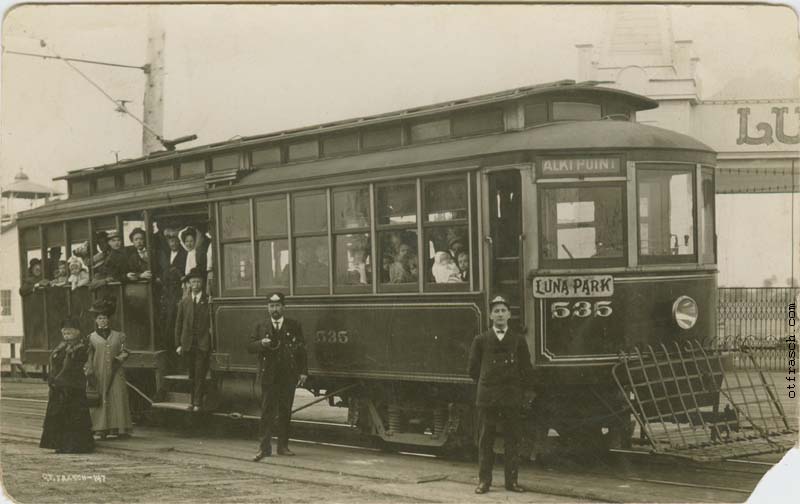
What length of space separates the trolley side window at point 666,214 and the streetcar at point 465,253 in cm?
2

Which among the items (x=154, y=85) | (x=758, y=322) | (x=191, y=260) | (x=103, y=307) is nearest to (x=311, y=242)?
(x=191, y=260)

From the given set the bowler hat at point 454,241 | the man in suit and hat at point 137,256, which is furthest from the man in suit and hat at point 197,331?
the bowler hat at point 454,241

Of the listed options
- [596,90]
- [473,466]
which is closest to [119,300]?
[473,466]

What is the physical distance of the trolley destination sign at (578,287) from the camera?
9.41 meters

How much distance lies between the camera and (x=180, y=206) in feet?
44.0

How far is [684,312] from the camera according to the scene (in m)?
9.61

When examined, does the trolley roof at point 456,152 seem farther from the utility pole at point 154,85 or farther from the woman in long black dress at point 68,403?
the woman in long black dress at point 68,403

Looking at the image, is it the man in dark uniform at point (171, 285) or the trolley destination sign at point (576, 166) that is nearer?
the trolley destination sign at point (576, 166)

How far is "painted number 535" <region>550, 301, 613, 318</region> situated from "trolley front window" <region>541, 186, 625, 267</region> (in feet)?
1.17

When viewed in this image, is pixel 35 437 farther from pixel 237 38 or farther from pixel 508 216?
pixel 508 216

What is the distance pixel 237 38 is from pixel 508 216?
356 cm

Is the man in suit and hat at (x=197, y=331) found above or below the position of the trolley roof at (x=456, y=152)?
below

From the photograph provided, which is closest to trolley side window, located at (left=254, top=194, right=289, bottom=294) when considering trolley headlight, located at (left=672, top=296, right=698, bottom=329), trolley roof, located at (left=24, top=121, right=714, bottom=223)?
trolley roof, located at (left=24, top=121, right=714, bottom=223)

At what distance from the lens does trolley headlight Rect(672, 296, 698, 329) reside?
9.56 meters
